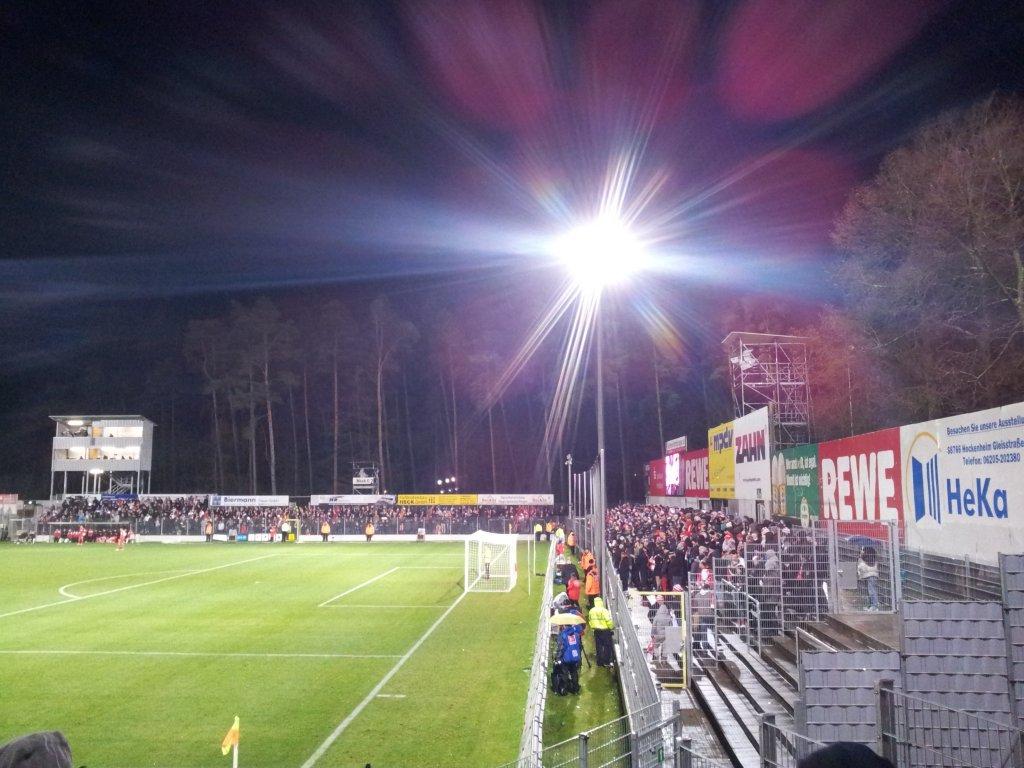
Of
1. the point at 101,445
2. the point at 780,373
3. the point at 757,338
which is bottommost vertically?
the point at 101,445

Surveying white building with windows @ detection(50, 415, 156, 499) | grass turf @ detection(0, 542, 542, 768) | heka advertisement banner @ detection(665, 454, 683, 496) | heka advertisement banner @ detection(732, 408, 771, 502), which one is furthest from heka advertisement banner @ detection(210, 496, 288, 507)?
heka advertisement banner @ detection(732, 408, 771, 502)

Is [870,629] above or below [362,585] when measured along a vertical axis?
above

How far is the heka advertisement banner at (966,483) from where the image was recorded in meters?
11.6

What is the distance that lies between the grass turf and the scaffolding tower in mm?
11711

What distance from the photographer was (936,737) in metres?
5.78

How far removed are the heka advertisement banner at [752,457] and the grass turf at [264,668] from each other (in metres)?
7.86

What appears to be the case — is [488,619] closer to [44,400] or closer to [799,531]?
[799,531]

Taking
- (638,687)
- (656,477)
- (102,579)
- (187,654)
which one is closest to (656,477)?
(656,477)

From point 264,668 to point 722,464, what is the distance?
21.4m

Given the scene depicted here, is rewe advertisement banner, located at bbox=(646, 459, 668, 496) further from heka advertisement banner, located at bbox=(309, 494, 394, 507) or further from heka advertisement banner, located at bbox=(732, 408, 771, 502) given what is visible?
heka advertisement banner, located at bbox=(732, 408, 771, 502)

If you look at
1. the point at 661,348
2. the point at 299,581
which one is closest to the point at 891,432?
the point at 299,581

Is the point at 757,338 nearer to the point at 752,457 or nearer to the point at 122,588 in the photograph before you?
the point at 752,457

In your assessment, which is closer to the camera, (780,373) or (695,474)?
(780,373)

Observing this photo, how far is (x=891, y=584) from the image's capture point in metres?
11.9
